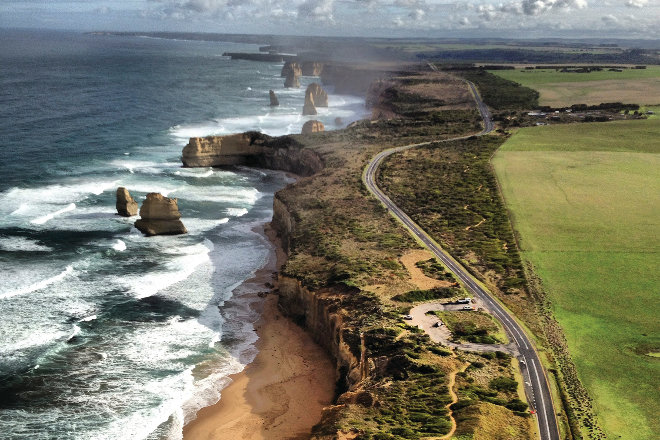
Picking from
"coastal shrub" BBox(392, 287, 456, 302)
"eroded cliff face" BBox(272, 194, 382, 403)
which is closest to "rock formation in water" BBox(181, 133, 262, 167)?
"eroded cliff face" BBox(272, 194, 382, 403)

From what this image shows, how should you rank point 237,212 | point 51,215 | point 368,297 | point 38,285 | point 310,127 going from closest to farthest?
point 368,297 < point 38,285 < point 51,215 < point 237,212 < point 310,127

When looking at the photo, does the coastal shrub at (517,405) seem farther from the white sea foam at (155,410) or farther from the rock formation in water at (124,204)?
the rock formation in water at (124,204)

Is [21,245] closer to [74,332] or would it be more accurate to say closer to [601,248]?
[74,332]

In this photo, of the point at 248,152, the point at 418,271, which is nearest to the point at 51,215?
the point at 248,152

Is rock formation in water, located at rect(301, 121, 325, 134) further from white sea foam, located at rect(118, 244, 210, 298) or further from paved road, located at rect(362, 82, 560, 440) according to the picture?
white sea foam, located at rect(118, 244, 210, 298)

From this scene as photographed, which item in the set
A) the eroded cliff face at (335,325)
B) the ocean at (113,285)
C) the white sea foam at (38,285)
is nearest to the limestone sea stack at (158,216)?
the ocean at (113,285)

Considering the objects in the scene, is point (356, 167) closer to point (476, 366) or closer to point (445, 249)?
point (445, 249)

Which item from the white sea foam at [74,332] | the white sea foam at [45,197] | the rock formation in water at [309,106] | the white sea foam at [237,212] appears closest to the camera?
the white sea foam at [74,332]
